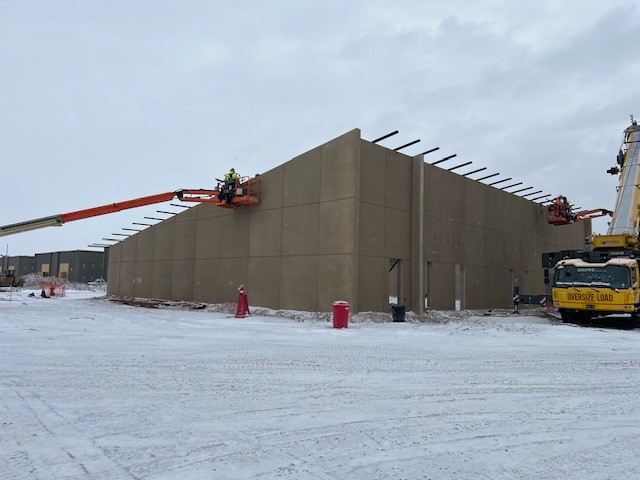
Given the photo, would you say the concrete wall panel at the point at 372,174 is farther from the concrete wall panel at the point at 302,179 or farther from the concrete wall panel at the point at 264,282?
the concrete wall panel at the point at 264,282

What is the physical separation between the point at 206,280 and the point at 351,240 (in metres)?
10.6

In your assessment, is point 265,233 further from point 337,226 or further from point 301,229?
point 337,226

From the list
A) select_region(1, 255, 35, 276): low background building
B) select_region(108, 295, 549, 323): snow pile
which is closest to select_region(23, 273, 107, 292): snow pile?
select_region(1, 255, 35, 276): low background building

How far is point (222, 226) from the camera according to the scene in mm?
24094

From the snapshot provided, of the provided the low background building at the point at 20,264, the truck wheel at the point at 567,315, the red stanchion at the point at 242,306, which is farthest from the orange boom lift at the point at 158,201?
the low background building at the point at 20,264

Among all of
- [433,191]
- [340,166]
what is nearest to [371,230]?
[340,166]

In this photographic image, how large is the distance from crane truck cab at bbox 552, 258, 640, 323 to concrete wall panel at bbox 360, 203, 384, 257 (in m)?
7.18

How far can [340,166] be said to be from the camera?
1834 centimetres

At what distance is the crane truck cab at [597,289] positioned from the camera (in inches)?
640

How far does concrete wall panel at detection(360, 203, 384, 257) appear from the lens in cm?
1816

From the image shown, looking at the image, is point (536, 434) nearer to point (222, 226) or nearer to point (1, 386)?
point (1, 386)

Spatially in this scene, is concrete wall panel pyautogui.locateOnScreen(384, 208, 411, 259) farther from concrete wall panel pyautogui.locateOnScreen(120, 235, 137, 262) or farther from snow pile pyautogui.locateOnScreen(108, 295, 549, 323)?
concrete wall panel pyautogui.locateOnScreen(120, 235, 137, 262)

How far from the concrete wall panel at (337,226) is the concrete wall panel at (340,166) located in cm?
34

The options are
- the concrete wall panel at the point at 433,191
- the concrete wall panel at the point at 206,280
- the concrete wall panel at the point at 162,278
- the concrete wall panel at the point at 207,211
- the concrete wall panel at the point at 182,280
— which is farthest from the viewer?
the concrete wall panel at the point at 162,278
